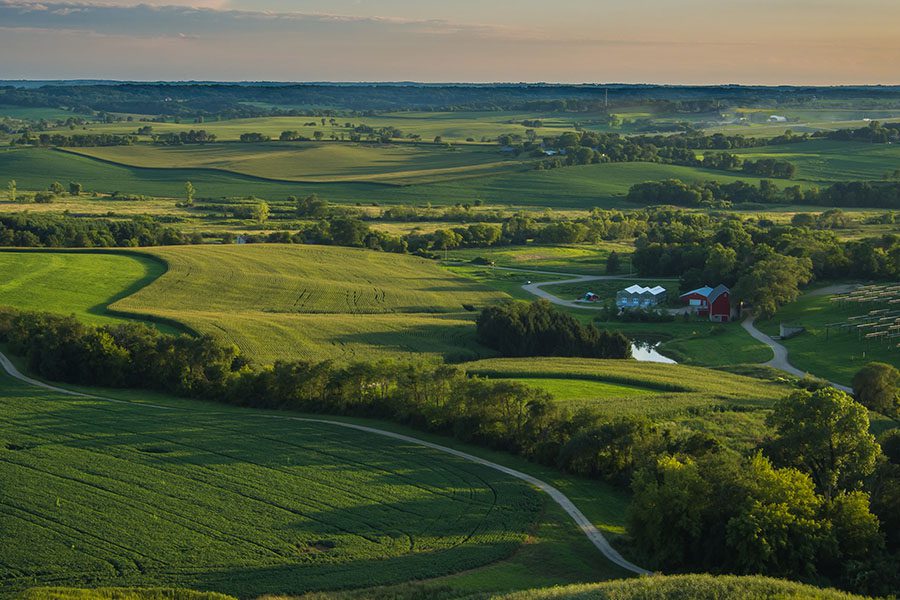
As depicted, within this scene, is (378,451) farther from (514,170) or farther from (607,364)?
(514,170)

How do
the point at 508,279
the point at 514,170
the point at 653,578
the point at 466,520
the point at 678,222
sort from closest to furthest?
the point at 653,578, the point at 466,520, the point at 508,279, the point at 678,222, the point at 514,170

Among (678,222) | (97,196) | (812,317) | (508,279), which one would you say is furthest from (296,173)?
(812,317)

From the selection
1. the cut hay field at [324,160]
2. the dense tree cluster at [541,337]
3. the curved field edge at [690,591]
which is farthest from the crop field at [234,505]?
the cut hay field at [324,160]

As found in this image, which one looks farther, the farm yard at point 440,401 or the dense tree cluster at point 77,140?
the dense tree cluster at point 77,140

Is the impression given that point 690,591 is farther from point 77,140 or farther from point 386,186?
point 77,140

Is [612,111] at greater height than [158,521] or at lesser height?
greater

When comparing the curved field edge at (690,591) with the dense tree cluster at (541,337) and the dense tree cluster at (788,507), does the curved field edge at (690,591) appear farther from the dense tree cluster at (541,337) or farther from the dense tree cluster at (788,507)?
the dense tree cluster at (541,337)
